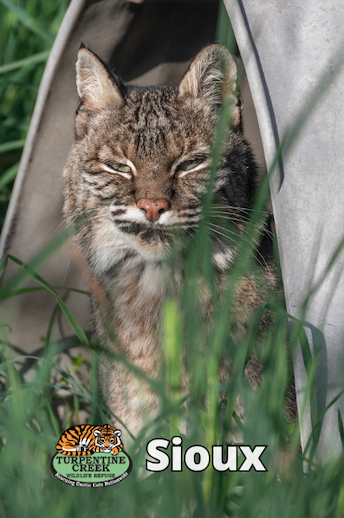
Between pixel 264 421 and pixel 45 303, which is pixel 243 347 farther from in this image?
pixel 45 303

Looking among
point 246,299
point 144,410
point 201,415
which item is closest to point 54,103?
point 246,299

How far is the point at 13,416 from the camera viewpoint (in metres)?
1.31

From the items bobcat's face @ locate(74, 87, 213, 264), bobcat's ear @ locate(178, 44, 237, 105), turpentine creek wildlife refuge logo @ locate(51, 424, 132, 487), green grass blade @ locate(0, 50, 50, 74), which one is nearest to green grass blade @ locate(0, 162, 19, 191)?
green grass blade @ locate(0, 50, 50, 74)

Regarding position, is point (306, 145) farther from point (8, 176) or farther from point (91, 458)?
point (8, 176)

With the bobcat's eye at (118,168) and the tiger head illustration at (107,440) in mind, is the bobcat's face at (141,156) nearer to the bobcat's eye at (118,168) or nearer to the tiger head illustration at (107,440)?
the bobcat's eye at (118,168)

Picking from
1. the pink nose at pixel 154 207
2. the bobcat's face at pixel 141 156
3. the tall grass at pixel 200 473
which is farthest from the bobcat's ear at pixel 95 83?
the tall grass at pixel 200 473

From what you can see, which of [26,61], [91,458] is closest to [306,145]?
[91,458]

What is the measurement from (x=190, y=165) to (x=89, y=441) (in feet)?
3.35

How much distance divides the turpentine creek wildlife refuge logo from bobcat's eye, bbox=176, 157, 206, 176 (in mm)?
941

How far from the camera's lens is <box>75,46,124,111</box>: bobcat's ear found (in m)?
2.04

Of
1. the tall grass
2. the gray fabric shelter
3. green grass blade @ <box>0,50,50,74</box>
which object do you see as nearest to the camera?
the tall grass

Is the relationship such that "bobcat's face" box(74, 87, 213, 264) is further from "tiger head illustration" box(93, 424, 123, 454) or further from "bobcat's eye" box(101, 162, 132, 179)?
"tiger head illustration" box(93, 424, 123, 454)

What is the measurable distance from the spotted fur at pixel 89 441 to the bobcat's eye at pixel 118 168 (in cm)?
92

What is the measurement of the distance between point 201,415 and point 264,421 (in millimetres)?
320
